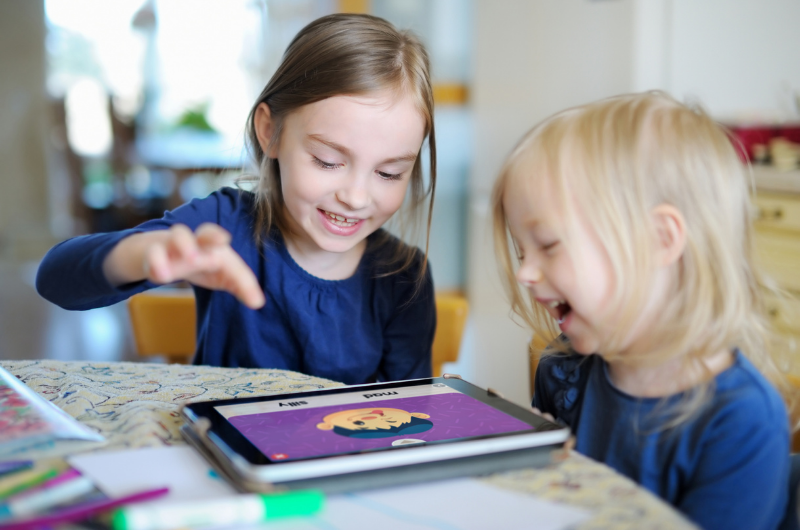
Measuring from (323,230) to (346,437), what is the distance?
508 millimetres

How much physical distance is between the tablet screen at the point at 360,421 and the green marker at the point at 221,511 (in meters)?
0.05

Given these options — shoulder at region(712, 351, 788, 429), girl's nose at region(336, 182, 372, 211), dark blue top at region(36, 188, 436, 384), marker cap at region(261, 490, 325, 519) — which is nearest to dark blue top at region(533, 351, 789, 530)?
shoulder at region(712, 351, 788, 429)

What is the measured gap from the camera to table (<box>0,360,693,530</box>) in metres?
0.46

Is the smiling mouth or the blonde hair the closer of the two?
the blonde hair

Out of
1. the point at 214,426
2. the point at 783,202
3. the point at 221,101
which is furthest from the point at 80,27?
the point at 214,426

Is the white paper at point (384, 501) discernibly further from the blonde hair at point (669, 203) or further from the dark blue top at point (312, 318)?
the dark blue top at point (312, 318)

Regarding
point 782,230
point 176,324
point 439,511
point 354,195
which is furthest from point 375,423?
point 782,230

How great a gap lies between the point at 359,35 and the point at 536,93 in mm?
1652

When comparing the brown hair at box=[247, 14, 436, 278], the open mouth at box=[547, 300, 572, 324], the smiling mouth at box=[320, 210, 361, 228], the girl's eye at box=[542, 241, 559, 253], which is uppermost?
the brown hair at box=[247, 14, 436, 278]

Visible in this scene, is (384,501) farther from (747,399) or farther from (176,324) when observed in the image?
(176,324)

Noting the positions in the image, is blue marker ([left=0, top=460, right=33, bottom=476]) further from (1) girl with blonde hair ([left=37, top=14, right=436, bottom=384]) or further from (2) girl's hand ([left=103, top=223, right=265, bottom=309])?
(1) girl with blonde hair ([left=37, top=14, right=436, bottom=384])

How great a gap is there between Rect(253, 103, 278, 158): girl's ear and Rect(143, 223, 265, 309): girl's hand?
50cm

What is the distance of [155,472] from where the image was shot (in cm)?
50

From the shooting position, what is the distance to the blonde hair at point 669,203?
1.91 ft
